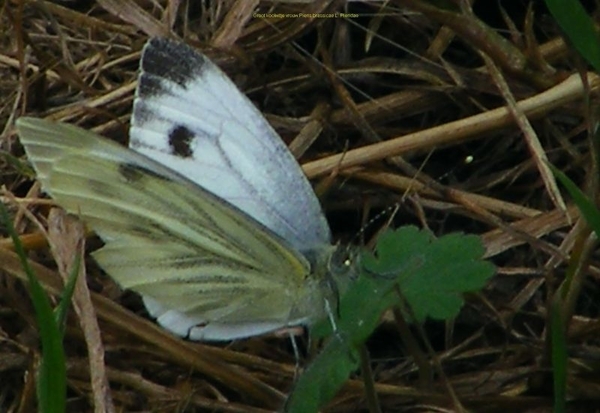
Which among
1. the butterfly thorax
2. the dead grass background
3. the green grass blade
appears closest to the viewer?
the green grass blade

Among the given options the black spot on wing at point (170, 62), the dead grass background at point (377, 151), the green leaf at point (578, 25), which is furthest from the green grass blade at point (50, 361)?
the green leaf at point (578, 25)

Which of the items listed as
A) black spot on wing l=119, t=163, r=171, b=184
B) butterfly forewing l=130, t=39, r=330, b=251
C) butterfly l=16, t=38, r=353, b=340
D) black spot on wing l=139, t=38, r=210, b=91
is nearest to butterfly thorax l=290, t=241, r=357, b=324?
butterfly l=16, t=38, r=353, b=340

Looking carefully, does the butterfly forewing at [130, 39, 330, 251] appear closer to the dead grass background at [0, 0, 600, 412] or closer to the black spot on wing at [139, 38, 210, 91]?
the black spot on wing at [139, 38, 210, 91]

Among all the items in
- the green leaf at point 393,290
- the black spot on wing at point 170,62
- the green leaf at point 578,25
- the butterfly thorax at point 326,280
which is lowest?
the butterfly thorax at point 326,280

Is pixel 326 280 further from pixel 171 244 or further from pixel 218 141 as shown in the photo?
pixel 218 141

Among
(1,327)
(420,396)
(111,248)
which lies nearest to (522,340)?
(420,396)

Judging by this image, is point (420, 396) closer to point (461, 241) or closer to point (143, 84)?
point (461, 241)

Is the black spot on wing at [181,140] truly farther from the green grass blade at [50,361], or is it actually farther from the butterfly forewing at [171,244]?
the green grass blade at [50,361]
